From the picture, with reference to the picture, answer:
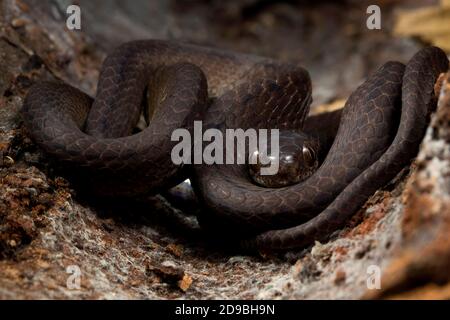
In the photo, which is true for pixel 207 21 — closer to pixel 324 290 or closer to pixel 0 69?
pixel 0 69

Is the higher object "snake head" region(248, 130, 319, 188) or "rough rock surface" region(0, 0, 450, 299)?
"snake head" region(248, 130, 319, 188)

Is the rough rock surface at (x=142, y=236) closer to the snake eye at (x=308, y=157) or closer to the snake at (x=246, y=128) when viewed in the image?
the snake at (x=246, y=128)

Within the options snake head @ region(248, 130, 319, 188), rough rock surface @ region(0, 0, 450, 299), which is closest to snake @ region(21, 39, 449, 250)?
snake head @ region(248, 130, 319, 188)

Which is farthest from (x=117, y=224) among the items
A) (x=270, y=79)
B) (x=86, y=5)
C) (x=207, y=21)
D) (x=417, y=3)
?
(x=417, y=3)

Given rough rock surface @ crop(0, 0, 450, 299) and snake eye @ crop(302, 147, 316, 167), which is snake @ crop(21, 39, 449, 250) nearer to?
snake eye @ crop(302, 147, 316, 167)

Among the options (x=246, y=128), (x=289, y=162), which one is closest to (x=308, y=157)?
(x=289, y=162)

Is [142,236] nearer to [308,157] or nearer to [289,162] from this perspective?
[289,162]
